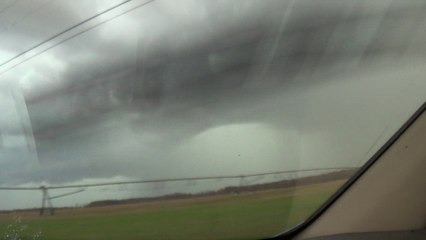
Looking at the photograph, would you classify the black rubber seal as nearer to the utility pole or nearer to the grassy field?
the grassy field

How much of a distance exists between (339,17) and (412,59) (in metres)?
0.60

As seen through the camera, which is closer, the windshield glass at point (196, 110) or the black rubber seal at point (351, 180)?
the windshield glass at point (196, 110)

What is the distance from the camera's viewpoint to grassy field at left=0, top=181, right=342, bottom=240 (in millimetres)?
3873

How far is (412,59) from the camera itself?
4.29 metres


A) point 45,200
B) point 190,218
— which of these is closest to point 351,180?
point 190,218

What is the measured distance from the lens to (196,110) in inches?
169

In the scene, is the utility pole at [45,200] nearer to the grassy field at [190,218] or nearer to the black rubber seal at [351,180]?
the grassy field at [190,218]

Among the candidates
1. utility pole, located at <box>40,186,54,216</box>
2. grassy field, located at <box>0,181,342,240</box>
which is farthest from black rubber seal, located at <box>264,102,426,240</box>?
utility pole, located at <box>40,186,54,216</box>

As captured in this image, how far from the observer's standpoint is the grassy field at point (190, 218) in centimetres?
387

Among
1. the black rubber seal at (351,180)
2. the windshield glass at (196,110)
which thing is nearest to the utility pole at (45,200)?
the windshield glass at (196,110)

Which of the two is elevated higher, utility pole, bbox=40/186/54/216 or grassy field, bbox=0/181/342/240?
utility pole, bbox=40/186/54/216

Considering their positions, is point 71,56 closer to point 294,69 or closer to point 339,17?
point 294,69

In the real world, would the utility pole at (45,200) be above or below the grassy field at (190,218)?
above

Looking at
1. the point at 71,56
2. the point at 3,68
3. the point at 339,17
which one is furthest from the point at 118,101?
the point at 339,17
